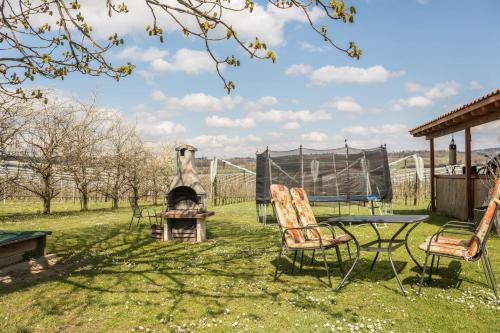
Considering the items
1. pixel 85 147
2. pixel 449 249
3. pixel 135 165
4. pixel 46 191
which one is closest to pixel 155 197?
pixel 135 165

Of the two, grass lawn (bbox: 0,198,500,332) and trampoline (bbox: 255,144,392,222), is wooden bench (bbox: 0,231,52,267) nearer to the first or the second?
grass lawn (bbox: 0,198,500,332)

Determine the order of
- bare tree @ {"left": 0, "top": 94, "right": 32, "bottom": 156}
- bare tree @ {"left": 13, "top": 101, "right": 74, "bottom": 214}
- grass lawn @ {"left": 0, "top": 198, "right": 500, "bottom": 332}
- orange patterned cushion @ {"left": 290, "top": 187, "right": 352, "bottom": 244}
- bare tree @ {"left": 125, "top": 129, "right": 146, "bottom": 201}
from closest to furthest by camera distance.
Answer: grass lawn @ {"left": 0, "top": 198, "right": 500, "bottom": 332}, orange patterned cushion @ {"left": 290, "top": 187, "right": 352, "bottom": 244}, bare tree @ {"left": 0, "top": 94, "right": 32, "bottom": 156}, bare tree @ {"left": 13, "top": 101, "right": 74, "bottom": 214}, bare tree @ {"left": 125, "top": 129, "right": 146, "bottom": 201}

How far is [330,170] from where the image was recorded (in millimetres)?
14297

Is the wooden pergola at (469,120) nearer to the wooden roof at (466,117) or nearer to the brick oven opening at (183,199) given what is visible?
the wooden roof at (466,117)

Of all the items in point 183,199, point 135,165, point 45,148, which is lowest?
point 183,199

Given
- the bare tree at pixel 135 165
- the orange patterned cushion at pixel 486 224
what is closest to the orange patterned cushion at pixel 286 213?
the orange patterned cushion at pixel 486 224

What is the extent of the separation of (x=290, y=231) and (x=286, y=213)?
0.31m

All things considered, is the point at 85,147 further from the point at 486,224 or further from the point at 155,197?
the point at 486,224

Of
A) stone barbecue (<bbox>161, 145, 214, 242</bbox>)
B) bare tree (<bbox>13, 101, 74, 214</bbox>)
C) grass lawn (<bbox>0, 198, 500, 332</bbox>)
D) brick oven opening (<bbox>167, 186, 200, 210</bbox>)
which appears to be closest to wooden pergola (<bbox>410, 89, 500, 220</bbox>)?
grass lawn (<bbox>0, 198, 500, 332</bbox>)

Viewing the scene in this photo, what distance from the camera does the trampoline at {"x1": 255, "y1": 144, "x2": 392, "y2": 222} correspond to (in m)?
13.7

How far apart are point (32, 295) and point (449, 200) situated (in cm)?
1283

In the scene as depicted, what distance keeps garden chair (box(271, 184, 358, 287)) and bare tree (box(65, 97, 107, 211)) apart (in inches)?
532

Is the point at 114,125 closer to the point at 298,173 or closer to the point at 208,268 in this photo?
the point at 298,173

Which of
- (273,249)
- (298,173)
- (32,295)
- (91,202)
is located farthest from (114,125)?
(32,295)
